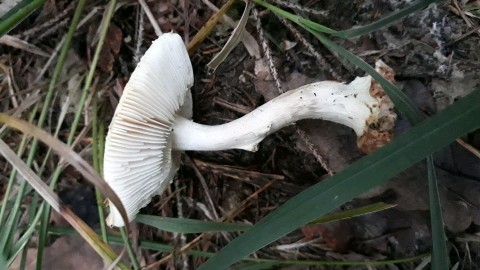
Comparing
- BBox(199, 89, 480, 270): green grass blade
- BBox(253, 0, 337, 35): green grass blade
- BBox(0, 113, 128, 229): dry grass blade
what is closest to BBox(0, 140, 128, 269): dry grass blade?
BBox(0, 113, 128, 229): dry grass blade

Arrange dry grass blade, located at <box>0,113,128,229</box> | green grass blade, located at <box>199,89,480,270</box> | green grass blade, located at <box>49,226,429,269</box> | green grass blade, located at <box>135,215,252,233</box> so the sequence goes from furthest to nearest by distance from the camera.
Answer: green grass blade, located at <box>49,226,429,269</box>, green grass blade, located at <box>135,215,252,233</box>, green grass blade, located at <box>199,89,480,270</box>, dry grass blade, located at <box>0,113,128,229</box>

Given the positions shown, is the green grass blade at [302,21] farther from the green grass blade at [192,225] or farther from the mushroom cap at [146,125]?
the green grass blade at [192,225]

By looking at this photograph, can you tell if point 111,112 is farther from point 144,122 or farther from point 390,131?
point 390,131

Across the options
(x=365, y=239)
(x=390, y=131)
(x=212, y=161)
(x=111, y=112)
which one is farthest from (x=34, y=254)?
(x=390, y=131)

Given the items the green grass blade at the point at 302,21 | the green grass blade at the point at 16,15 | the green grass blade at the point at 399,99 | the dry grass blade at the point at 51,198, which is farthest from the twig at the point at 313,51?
the dry grass blade at the point at 51,198

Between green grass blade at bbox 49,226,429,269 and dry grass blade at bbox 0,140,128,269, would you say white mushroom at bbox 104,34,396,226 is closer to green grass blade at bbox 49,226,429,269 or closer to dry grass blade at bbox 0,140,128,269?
dry grass blade at bbox 0,140,128,269
